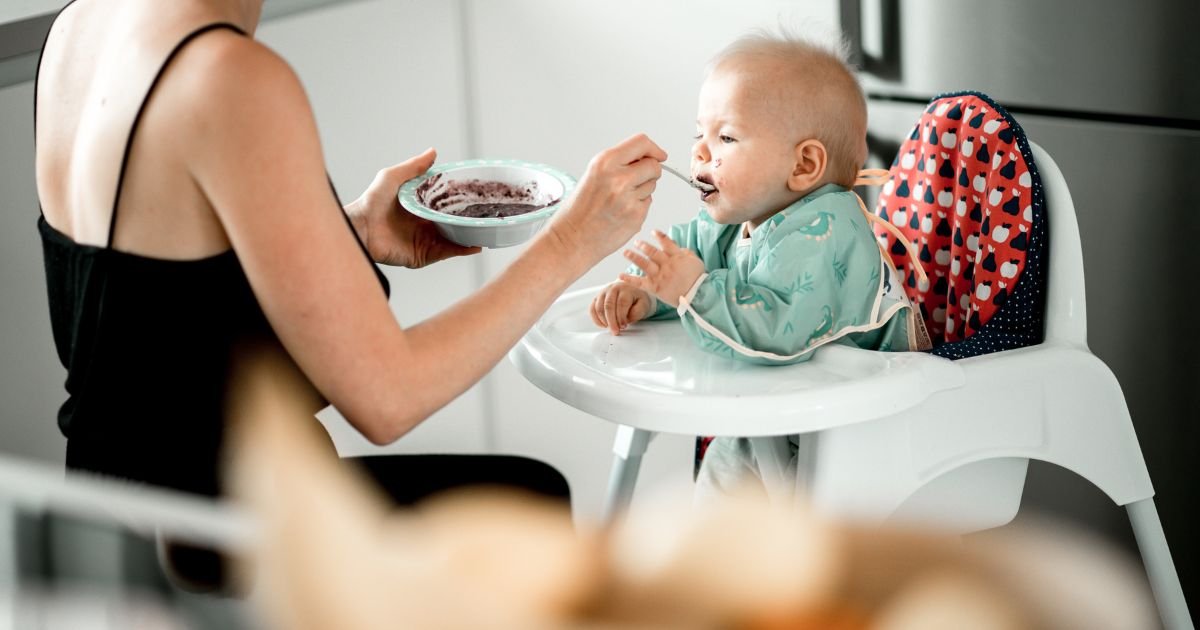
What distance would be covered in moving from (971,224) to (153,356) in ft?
2.98

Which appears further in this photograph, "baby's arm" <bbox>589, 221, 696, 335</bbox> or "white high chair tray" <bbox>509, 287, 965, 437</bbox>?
"baby's arm" <bbox>589, 221, 696, 335</bbox>

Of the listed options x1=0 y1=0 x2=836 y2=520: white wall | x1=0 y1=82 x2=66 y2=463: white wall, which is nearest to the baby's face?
x1=0 y1=0 x2=836 y2=520: white wall

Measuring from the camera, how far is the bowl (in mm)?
1188

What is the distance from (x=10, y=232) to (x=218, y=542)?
1.52 metres

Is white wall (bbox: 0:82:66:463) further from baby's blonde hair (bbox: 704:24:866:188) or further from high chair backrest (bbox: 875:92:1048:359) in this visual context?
high chair backrest (bbox: 875:92:1048:359)

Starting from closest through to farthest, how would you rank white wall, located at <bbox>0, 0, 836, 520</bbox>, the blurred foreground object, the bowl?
the blurred foreground object < the bowl < white wall, located at <bbox>0, 0, 836, 520</bbox>

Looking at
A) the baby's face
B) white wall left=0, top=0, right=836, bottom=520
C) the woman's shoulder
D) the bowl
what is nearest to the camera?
the woman's shoulder

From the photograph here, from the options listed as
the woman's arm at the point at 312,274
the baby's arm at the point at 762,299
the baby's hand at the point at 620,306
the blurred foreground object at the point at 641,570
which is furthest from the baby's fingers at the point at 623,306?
the blurred foreground object at the point at 641,570

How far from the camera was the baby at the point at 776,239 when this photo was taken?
1.22 m

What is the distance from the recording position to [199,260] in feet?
2.99

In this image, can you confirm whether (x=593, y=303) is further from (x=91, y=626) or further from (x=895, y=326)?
(x=91, y=626)

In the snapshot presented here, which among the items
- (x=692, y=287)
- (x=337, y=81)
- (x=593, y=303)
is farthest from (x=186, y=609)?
(x=337, y=81)

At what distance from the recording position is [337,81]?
2127 mm

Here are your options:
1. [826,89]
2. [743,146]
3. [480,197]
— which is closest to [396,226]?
[480,197]
